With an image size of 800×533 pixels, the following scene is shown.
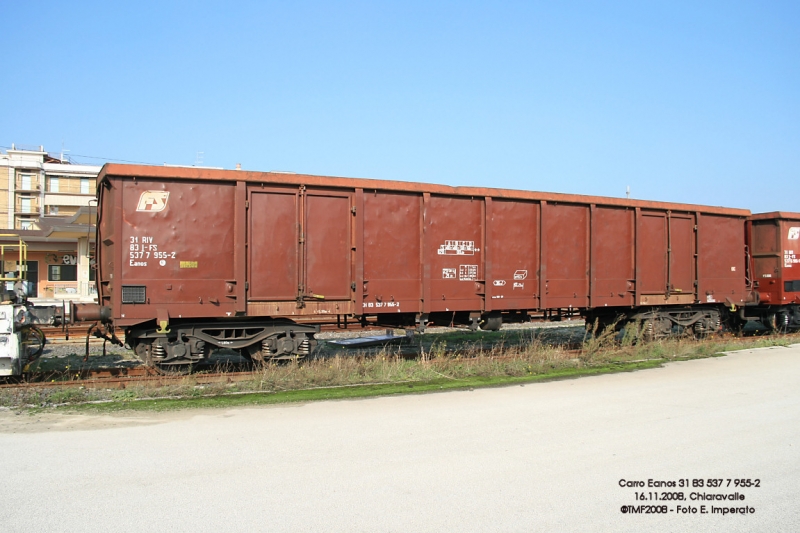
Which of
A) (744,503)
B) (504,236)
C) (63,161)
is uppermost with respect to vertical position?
(63,161)

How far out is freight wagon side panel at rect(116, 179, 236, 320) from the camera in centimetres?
864

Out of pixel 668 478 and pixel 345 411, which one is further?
pixel 345 411

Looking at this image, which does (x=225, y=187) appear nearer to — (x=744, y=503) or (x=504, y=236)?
(x=504, y=236)

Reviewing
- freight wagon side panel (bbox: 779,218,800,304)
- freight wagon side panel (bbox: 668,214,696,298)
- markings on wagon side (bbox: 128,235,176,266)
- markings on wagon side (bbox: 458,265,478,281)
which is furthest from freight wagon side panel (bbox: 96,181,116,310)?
freight wagon side panel (bbox: 779,218,800,304)

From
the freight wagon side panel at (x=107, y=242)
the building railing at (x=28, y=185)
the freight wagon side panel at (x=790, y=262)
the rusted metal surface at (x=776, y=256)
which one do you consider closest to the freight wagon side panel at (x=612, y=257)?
the rusted metal surface at (x=776, y=256)

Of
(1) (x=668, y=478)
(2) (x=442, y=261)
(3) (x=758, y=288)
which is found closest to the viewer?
(1) (x=668, y=478)

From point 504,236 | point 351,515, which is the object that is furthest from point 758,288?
point 351,515

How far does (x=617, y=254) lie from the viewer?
12.3 metres

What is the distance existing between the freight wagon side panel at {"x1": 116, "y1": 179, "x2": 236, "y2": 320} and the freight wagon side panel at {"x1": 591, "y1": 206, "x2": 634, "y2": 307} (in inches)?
296

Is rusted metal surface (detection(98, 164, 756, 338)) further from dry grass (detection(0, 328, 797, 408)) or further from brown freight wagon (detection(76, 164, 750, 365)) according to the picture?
dry grass (detection(0, 328, 797, 408))

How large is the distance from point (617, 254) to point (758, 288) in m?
5.84

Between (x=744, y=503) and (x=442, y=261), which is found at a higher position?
(x=442, y=261)

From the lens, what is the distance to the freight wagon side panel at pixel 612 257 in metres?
12.0

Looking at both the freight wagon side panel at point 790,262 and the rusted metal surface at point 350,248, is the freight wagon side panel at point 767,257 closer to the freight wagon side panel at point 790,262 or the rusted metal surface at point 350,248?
the freight wagon side panel at point 790,262
